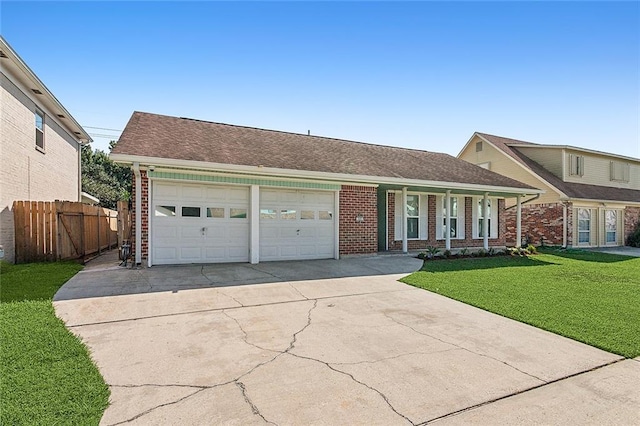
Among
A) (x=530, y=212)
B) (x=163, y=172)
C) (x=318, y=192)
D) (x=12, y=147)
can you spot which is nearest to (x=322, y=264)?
(x=318, y=192)

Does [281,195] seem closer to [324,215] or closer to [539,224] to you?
[324,215]

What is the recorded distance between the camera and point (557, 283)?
815cm

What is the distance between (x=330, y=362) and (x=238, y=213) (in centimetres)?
706

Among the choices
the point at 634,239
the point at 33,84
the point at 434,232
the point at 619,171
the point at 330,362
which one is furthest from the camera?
the point at 619,171

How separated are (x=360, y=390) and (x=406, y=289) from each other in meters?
4.61

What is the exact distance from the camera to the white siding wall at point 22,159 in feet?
30.3

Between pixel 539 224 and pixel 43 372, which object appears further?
pixel 539 224

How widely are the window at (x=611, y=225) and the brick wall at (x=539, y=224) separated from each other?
4175 millimetres

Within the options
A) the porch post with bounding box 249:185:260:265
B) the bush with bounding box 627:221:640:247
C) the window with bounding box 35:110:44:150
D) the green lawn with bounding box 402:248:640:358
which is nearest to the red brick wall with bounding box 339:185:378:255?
the green lawn with bounding box 402:248:640:358

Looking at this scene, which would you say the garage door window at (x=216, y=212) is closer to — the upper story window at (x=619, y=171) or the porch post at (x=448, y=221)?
the porch post at (x=448, y=221)

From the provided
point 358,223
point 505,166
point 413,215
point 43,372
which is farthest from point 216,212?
point 505,166

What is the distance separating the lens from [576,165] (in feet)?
64.4

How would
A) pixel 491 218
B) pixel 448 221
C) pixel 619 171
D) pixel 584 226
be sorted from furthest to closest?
pixel 619 171, pixel 584 226, pixel 491 218, pixel 448 221

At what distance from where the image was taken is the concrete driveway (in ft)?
9.12
